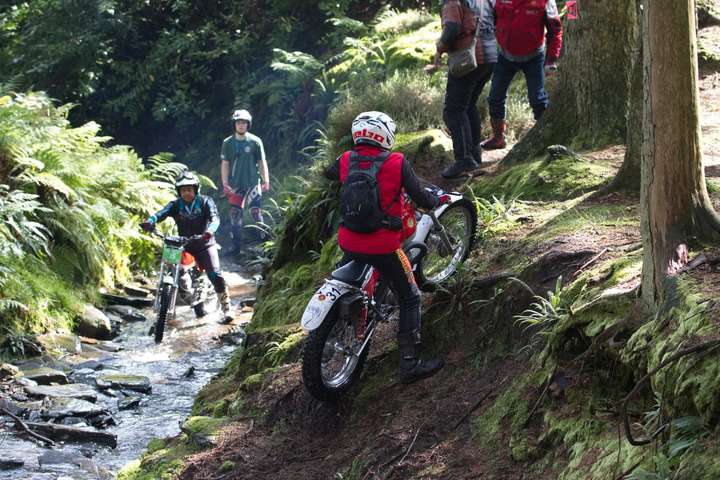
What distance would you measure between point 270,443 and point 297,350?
1.42 meters

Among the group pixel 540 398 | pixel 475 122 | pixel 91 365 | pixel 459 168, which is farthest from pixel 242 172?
pixel 540 398

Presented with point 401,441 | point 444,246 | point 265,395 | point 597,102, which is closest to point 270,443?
point 265,395

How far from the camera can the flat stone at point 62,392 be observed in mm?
9648

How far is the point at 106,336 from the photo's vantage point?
40.7 feet

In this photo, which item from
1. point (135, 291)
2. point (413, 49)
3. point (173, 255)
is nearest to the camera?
point (173, 255)

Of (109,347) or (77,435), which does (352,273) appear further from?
(109,347)

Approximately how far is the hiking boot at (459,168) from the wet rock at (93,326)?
17.0 ft

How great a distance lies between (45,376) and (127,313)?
341 centimetres

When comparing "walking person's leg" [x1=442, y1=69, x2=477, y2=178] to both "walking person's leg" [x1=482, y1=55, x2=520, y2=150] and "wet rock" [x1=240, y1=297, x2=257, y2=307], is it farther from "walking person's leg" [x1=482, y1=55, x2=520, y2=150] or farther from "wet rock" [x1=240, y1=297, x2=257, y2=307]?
"wet rock" [x1=240, y1=297, x2=257, y2=307]

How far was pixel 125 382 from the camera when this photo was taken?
34.0 ft

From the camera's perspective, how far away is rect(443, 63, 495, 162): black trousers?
9.47m

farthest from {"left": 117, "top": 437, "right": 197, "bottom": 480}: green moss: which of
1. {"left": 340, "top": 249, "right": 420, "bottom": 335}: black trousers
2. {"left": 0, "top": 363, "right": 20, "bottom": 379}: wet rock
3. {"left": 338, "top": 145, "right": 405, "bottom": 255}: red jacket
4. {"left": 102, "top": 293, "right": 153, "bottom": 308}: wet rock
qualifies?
{"left": 102, "top": 293, "right": 153, "bottom": 308}: wet rock

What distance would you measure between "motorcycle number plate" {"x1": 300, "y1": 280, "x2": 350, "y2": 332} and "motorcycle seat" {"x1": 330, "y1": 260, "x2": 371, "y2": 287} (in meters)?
0.19

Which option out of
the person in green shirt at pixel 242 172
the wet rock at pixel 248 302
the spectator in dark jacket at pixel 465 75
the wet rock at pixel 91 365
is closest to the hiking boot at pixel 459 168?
the spectator in dark jacket at pixel 465 75
